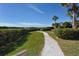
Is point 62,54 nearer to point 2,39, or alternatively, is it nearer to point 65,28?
point 65,28

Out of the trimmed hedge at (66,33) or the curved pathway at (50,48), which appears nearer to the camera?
the curved pathway at (50,48)

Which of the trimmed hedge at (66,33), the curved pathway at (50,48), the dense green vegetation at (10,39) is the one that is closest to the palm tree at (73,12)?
the trimmed hedge at (66,33)

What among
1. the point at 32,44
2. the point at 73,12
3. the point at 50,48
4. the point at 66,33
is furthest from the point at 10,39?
the point at 73,12

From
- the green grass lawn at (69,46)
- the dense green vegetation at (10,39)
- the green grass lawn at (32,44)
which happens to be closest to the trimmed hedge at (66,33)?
the green grass lawn at (69,46)

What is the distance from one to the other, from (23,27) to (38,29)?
25 cm

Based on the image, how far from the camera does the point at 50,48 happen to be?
406 cm

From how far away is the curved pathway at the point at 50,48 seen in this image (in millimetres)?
4016

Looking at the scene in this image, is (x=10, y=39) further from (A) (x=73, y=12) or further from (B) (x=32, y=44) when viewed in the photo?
(A) (x=73, y=12)

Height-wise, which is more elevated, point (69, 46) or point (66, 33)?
point (66, 33)

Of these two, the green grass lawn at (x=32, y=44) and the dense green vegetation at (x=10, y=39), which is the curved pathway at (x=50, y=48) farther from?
the dense green vegetation at (x=10, y=39)

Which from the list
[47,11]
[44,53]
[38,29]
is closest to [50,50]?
[44,53]

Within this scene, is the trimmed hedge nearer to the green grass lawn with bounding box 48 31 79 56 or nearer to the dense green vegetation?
the green grass lawn with bounding box 48 31 79 56

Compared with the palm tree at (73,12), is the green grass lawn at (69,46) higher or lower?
lower

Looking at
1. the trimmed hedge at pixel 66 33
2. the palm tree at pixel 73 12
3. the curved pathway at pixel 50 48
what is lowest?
the curved pathway at pixel 50 48
